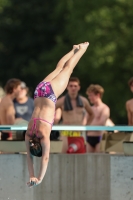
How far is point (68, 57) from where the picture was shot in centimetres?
1245

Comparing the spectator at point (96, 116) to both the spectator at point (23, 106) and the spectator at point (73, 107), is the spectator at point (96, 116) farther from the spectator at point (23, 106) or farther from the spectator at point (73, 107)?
the spectator at point (23, 106)

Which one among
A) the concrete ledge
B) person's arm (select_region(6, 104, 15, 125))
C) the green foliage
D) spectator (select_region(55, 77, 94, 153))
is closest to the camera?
the concrete ledge

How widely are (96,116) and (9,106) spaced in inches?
87.0

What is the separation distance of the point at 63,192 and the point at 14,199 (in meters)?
0.70

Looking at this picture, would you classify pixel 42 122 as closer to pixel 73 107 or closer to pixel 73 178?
pixel 73 178

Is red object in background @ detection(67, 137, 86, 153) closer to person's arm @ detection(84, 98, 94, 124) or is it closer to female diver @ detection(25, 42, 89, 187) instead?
female diver @ detection(25, 42, 89, 187)

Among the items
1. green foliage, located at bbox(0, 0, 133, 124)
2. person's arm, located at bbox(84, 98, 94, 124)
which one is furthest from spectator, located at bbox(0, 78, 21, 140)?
green foliage, located at bbox(0, 0, 133, 124)

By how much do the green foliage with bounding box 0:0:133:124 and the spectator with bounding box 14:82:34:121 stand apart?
26.2 m

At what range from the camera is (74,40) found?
45250 millimetres

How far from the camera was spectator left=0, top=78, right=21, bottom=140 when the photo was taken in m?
15.0

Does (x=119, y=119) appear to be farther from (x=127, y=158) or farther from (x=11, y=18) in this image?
(x=127, y=158)

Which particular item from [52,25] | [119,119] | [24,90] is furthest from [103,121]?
[52,25]

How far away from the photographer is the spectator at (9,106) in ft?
49.3

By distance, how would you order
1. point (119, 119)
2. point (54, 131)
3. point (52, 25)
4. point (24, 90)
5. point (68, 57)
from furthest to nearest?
point (52, 25) → point (119, 119) → point (24, 90) → point (54, 131) → point (68, 57)
